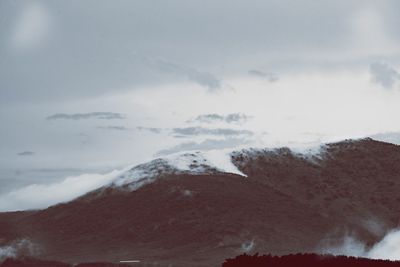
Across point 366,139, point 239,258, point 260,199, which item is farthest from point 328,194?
point 239,258

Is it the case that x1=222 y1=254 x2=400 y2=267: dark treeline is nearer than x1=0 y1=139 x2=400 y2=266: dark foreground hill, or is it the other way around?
x1=222 y1=254 x2=400 y2=267: dark treeline

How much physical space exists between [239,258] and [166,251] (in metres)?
51.3

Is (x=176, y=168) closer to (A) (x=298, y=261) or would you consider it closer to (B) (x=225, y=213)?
(B) (x=225, y=213)

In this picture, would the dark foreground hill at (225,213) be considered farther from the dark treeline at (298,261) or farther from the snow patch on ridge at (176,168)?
the dark treeline at (298,261)

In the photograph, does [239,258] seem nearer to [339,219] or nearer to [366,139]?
[339,219]

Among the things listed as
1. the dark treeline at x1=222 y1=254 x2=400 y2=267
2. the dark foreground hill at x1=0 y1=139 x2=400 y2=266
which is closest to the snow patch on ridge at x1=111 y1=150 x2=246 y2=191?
the dark foreground hill at x1=0 y1=139 x2=400 y2=266

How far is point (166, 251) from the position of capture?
67812 mm

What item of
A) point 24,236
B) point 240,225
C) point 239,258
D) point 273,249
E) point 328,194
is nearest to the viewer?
point 239,258

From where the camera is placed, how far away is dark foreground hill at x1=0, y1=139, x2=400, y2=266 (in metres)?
69.3

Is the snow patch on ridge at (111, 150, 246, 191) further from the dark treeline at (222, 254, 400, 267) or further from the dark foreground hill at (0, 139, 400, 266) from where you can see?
the dark treeline at (222, 254, 400, 267)

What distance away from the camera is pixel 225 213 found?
7688 centimetres

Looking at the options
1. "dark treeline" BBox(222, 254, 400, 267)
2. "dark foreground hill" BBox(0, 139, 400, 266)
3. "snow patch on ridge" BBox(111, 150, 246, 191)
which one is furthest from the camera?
"snow patch on ridge" BBox(111, 150, 246, 191)

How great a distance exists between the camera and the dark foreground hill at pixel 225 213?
69.3m

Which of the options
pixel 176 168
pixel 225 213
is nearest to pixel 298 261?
pixel 225 213
